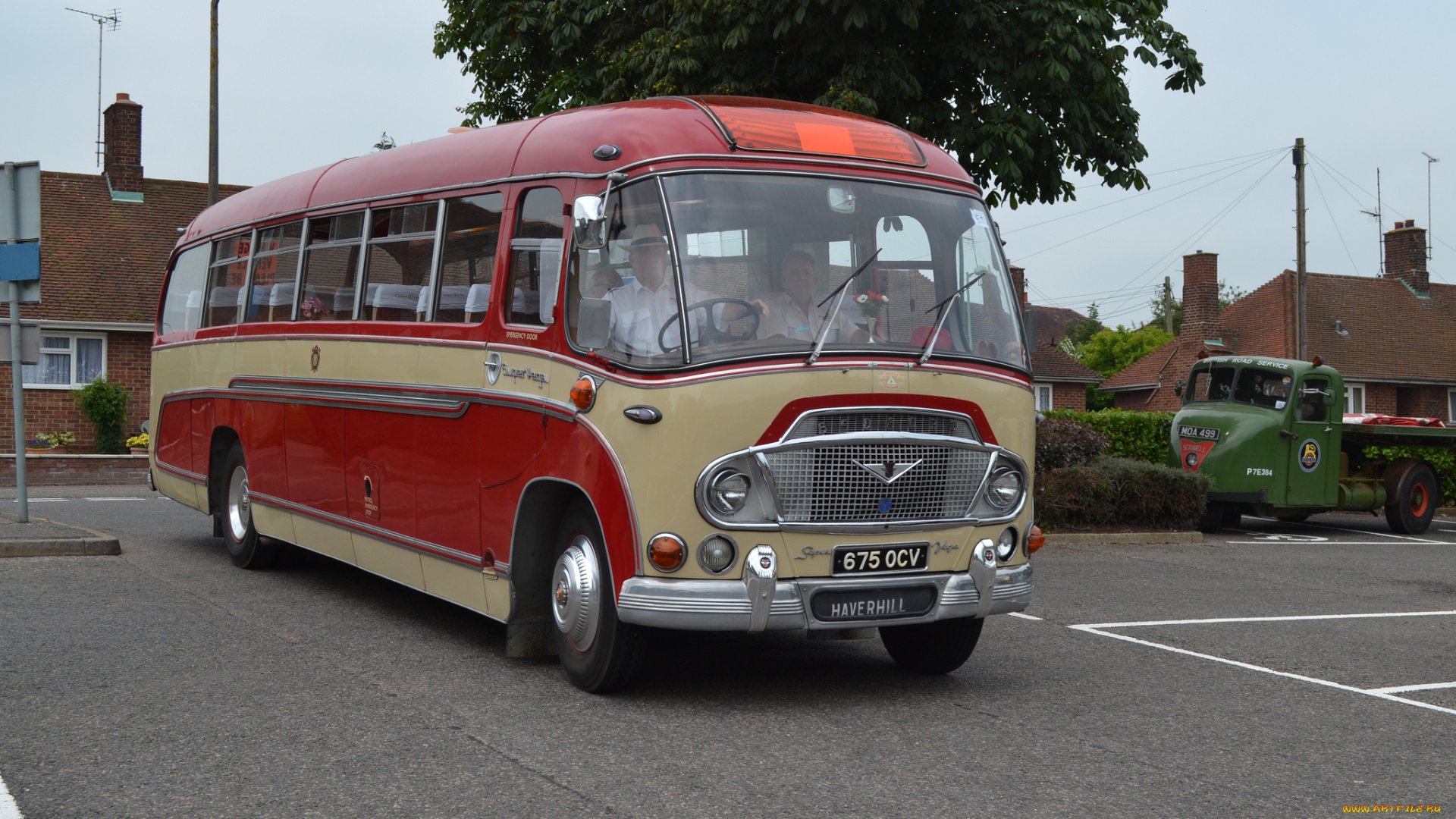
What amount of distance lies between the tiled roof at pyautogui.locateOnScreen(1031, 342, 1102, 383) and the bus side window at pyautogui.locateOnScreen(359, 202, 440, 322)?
134ft

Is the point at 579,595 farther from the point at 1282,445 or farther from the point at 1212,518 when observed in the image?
the point at 1282,445

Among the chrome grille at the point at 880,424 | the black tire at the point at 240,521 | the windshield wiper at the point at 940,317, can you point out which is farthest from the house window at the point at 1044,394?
the chrome grille at the point at 880,424

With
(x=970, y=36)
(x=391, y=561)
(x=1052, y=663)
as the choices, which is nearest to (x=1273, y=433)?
(x=970, y=36)

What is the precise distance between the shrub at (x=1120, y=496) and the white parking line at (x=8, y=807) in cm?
1274

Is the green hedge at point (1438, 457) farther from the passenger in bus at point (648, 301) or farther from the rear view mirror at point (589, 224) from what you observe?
the rear view mirror at point (589, 224)

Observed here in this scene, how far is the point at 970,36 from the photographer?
14844 millimetres

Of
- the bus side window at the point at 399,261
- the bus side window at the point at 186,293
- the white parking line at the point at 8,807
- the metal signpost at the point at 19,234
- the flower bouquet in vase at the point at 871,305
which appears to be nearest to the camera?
the white parking line at the point at 8,807

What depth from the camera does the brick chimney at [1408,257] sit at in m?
50.2

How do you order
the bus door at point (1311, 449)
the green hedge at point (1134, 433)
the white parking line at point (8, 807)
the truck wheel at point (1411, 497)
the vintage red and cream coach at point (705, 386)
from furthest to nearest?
the green hedge at point (1134, 433)
the truck wheel at point (1411, 497)
the bus door at point (1311, 449)
the vintage red and cream coach at point (705, 386)
the white parking line at point (8, 807)

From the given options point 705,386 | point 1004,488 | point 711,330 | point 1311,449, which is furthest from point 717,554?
point 1311,449

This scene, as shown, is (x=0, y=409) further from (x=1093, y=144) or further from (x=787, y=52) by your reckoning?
(x=1093, y=144)

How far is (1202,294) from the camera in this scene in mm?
46031

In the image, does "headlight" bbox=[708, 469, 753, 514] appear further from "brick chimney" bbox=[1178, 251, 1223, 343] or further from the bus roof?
"brick chimney" bbox=[1178, 251, 1223, 343]

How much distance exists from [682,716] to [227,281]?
6935 mm
